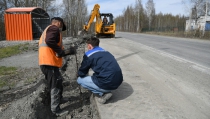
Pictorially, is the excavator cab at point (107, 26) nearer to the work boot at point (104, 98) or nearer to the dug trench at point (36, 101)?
the dug trench at point (36, 101)

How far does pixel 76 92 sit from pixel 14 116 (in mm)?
1851

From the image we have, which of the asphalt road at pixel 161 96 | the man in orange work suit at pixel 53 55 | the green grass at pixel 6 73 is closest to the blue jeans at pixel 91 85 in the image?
the asphalt road at pixel 161 96

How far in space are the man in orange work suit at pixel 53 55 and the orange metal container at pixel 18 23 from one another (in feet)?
49.6

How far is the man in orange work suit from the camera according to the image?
3463 mm

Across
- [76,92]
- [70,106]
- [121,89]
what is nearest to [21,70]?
[76,92]

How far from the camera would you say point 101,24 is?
20.0 meters

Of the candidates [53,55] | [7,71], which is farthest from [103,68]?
[7,71]

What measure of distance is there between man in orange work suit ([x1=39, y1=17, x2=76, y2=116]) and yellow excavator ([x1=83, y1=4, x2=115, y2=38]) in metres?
16.0

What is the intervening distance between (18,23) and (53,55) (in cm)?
1572

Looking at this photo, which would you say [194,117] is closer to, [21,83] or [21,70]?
[21,83]

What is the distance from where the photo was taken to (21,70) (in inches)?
290

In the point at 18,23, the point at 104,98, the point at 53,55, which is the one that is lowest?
the point at 104,98

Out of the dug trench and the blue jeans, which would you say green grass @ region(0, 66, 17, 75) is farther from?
the blue jeans

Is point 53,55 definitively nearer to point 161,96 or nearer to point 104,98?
point 104,98
